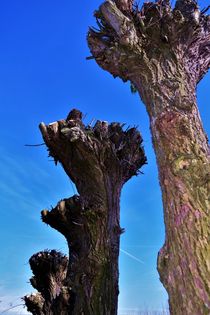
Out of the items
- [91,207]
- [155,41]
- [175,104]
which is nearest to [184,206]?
[175,104]

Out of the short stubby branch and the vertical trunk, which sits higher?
the short stubby branch

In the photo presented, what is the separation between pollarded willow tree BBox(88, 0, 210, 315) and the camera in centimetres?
346

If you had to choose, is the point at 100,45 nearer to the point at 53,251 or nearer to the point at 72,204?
the point at 72,204

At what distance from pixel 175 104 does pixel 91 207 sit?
4355 millimetres

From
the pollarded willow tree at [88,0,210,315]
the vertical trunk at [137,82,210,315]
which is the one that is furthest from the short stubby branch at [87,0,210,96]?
the vertical trunk at [137,82,210,315]

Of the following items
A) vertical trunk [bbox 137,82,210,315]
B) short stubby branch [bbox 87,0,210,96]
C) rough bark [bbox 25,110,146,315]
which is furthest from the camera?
rough bark [bbox 25,110,146,315]

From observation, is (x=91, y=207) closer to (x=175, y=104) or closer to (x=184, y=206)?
(x=175, y=104)

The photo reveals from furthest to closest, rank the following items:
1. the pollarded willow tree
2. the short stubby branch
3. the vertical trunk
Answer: the short stubby branch, the pollarded willow tree, the vertical trunk

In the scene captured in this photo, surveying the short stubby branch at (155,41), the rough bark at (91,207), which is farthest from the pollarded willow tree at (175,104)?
the rough bark at (91,207)

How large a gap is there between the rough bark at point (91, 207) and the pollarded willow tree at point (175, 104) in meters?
2.99

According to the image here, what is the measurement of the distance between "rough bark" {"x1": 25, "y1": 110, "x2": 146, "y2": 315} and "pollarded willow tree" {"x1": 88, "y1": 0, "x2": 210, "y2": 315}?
2991 millimetres

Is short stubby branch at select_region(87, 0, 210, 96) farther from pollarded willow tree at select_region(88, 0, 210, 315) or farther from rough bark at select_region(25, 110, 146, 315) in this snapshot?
rough bark at select_region(25, 110, 146, 315)

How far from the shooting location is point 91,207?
8352 mm

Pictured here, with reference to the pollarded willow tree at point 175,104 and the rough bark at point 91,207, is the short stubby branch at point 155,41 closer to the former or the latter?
the pollarded willow tree at point 175,104
